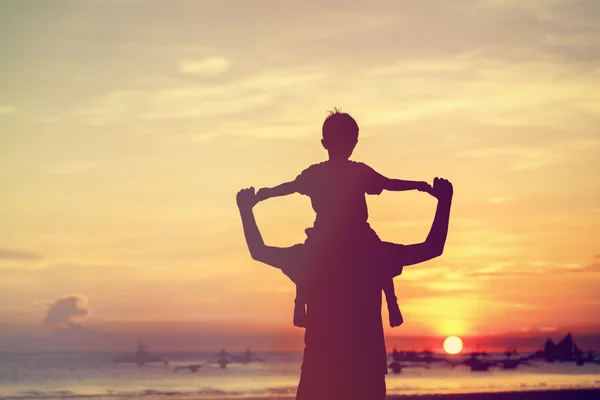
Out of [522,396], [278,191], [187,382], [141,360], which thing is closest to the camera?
[278,191]

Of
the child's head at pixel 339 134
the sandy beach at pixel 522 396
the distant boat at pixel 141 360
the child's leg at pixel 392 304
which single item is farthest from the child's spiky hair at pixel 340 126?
the distant boat at pixel 141 360

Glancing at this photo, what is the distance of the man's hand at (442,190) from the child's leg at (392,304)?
43 centimetres

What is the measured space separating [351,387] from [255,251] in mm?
713

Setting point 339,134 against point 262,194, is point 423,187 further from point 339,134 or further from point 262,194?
point 262,194

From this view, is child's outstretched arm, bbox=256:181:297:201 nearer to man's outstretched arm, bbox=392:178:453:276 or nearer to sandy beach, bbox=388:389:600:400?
man's outstretched arm, bbox=392:178:453:276

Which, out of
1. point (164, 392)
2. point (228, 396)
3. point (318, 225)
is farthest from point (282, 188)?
point (164, 392)

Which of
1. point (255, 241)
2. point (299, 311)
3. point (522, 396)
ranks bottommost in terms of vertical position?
point (299, 311)

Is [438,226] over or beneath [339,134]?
beneath

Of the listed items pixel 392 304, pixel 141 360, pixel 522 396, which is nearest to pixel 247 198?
pixel 392 304

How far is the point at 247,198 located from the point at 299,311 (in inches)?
21.1

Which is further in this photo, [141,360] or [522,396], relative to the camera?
[141,360]

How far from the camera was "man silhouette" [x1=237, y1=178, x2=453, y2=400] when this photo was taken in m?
4.18

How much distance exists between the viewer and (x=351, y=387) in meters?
4.18

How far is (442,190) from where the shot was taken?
13.9 feet
